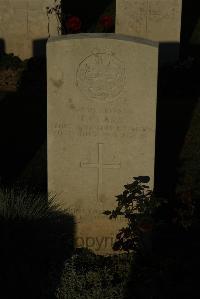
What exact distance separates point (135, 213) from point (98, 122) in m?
0.93

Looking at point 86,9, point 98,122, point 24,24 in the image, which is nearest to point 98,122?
point 98,122

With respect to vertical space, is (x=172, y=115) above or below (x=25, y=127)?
above

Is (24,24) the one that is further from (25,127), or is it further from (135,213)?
(135,213)

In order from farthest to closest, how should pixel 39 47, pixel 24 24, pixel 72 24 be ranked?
pixel 39 47
pixel 24 24
pixel 72 24

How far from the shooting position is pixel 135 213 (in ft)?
18.1

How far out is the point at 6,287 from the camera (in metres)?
4.60

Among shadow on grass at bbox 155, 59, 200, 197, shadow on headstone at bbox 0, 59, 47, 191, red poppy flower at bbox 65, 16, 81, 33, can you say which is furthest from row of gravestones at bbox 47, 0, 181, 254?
red poppy flower at bbox 65, 16, 81, 33

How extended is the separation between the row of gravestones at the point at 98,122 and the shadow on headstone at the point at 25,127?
1.23 m

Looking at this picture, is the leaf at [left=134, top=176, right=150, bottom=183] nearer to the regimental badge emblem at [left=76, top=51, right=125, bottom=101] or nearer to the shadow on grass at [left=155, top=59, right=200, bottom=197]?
the regimental badge emblem at [left=76, top=51, right=125, bottom=101]

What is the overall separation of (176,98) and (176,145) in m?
2.21

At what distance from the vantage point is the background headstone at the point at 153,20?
38.3 ft

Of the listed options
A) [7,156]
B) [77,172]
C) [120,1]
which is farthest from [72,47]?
[120,1]

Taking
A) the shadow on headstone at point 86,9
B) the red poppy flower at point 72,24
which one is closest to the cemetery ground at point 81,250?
the red poppy flower at point 72,24

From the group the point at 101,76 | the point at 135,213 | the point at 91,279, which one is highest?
the point at 101,76
